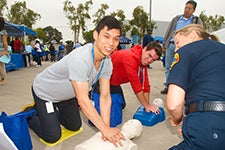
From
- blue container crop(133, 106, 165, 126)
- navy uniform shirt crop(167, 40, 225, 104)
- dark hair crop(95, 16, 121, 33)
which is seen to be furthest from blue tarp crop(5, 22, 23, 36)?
navy uniform shirt crop(167, 40, 225, 104)

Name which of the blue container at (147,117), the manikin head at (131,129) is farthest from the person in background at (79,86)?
the blue container at (147,117)

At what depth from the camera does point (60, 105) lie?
2625 mm

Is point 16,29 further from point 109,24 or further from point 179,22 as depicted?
point 109,24

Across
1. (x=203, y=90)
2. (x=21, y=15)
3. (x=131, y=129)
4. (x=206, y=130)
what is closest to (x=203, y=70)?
(x=203, y=90)

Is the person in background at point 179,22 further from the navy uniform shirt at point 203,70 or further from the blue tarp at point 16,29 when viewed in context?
the blue tarp at point 16,29

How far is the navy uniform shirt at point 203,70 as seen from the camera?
1126mm

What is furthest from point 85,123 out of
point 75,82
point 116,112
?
point 75,82

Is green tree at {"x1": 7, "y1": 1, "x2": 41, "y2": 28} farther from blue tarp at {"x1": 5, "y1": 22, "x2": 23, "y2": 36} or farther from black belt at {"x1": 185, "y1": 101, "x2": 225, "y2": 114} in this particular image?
black belt at {"x1": 185, "y1": 101, "x2": 225, "y2": 114}

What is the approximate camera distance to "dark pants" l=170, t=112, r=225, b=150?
1.11m

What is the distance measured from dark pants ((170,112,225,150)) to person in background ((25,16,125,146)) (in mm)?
551

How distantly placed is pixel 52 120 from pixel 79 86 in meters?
0.93

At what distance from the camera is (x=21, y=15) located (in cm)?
2170

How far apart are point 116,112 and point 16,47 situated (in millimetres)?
8136

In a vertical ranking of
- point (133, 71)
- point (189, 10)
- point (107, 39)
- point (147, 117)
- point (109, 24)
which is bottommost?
point (147, 117)
